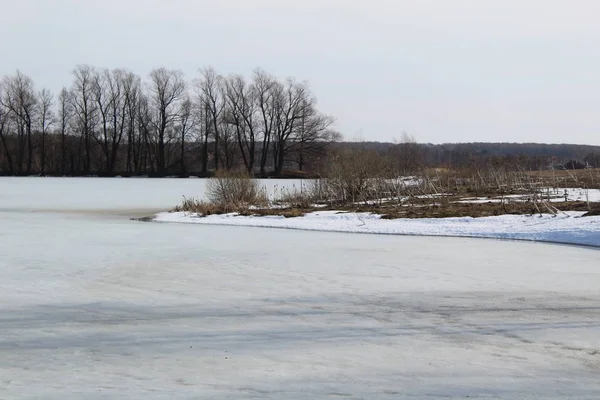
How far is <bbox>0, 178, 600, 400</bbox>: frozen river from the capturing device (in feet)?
15.5

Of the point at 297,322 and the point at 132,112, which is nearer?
the point at 297,322

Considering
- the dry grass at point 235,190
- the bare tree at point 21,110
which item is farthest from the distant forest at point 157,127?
the dry grass at point 235,190

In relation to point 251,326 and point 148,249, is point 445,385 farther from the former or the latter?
point 148,249

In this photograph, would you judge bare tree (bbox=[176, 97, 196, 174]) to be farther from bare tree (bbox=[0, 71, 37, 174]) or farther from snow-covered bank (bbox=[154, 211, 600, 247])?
snow-covered bank (bbox=[154, 211, 600, 247])

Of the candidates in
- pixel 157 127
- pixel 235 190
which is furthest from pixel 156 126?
pixel 235 190

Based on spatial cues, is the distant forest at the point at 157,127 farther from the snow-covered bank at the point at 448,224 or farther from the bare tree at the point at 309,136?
the snow-covered bank at the point at 448,224

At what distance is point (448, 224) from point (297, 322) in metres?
11.2

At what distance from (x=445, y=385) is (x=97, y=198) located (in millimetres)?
27950

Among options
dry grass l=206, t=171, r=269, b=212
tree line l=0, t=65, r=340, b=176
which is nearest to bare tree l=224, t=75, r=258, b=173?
tree line l=0, t=65, r=340, b=176

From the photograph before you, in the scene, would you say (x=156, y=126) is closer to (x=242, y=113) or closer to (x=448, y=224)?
(x=242, y=113)

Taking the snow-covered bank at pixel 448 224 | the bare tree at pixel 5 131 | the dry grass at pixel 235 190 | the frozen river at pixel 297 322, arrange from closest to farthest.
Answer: the frozen river at pixel 297 322 → the snow-covered bank at pixel 448 224 → the dry grass at pixel 235 190 → the bare tree at pixel 5 131

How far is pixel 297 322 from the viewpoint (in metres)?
6.67

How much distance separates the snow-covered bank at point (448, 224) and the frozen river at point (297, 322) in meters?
1.84

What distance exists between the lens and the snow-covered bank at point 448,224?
14766 millimetres
